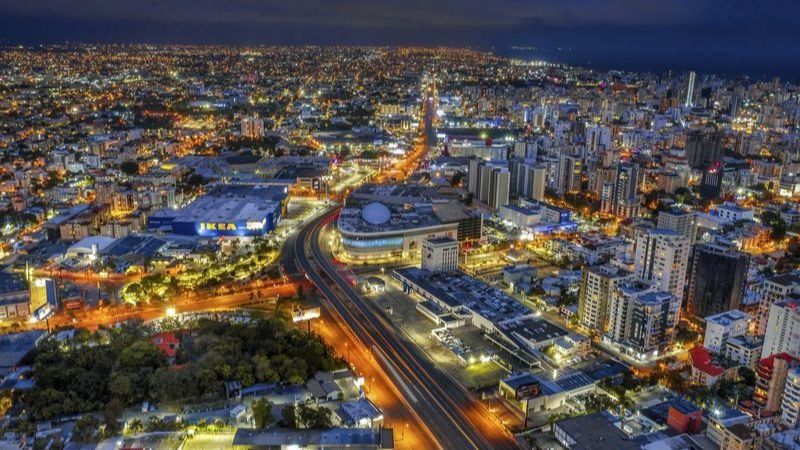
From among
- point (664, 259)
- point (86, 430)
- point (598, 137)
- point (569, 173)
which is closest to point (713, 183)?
point (569, 173)

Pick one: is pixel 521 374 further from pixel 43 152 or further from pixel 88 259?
pixel 43 152

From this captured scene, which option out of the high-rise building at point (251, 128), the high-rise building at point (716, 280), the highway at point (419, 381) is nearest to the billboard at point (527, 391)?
the highway at point (419, 381)

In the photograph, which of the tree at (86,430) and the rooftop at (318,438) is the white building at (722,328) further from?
the tree at (86,430)

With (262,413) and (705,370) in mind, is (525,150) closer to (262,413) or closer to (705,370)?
(705,370)

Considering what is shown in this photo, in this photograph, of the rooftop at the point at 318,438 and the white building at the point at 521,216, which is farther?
the white building at the point at 521,216

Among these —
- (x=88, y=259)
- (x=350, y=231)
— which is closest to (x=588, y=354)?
(x=350, y=231)
